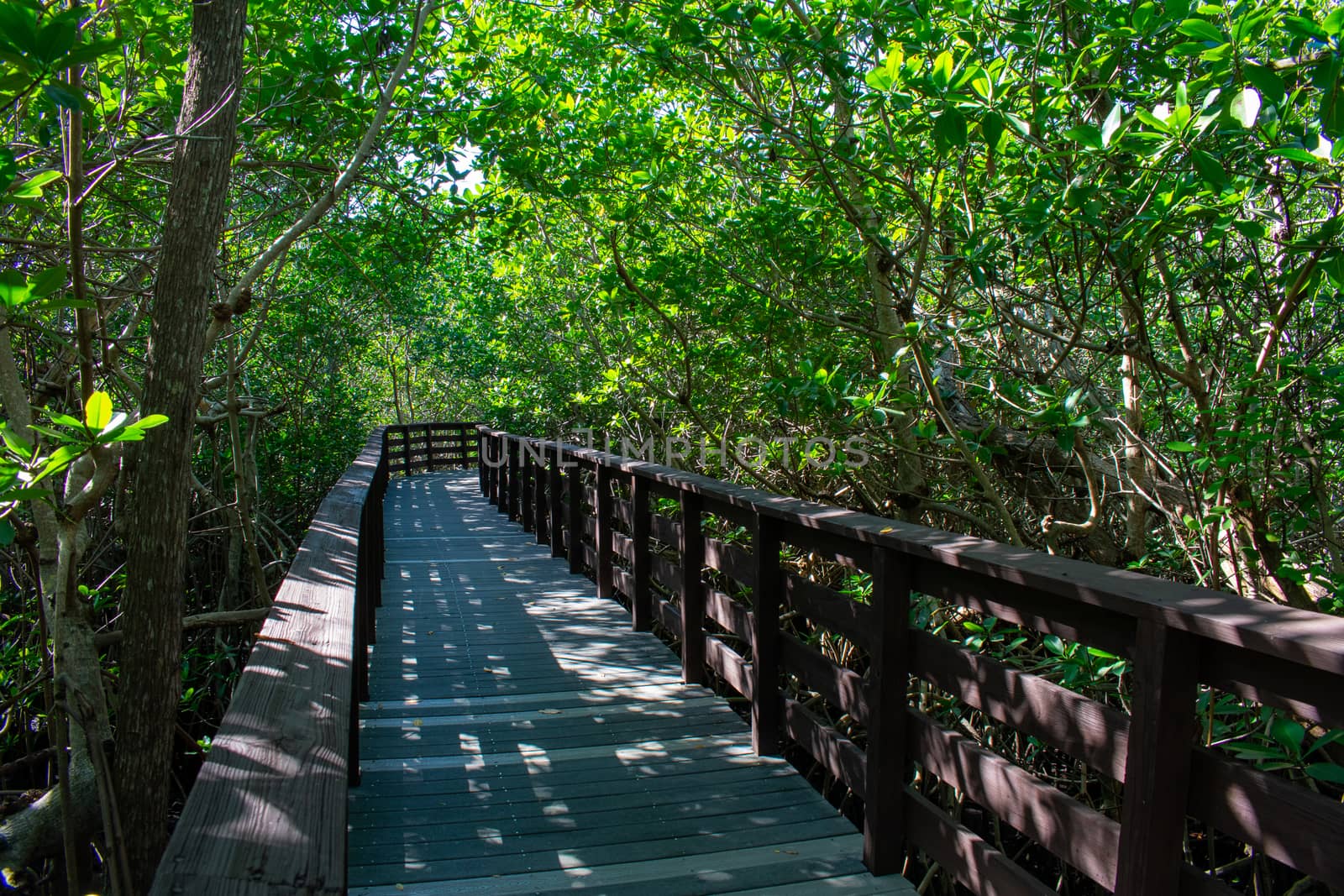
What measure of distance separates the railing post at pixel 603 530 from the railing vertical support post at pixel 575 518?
687mm

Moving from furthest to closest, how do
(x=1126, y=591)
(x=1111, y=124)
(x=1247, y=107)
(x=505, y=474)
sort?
(x=505, y=474)
(x=1111, y=124)
(x=1247, y=107)
(x=1126, y=591)

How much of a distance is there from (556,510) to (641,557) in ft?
9.42

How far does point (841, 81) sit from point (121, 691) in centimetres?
381

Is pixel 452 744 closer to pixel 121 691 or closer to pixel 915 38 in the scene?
pixel 121 691

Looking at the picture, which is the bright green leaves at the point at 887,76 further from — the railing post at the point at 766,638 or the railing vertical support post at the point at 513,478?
the railing vertical support post at the point at 513,478

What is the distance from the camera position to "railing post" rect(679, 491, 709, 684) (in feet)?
13.4

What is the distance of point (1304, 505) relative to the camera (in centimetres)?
362

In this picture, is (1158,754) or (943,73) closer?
(1158,754)

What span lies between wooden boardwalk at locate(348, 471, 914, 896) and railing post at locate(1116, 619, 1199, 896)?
933 mm

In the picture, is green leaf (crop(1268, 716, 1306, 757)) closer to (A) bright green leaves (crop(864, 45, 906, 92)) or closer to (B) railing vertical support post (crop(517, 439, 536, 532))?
(A) bright green leaves (crop(864, 45, 906, 92))

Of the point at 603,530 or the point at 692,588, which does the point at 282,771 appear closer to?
the point at 692,588

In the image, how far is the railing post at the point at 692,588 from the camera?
408 cm

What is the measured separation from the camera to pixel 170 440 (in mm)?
2955

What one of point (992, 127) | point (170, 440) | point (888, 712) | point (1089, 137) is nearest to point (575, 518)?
point (170, 440)
